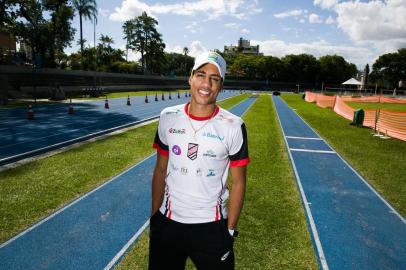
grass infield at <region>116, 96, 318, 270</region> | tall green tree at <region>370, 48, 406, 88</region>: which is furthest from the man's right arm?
tall green tree at <region>370, 48, 406, 88</region>

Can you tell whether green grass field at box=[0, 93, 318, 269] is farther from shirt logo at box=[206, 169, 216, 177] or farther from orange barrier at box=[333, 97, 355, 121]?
orange barrier at box=[333, 97, 355, 121]

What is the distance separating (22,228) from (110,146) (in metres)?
7.19

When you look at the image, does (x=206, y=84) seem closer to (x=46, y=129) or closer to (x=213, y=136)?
(x=213, y=136)

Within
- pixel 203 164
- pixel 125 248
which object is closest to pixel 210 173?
pixel 203 164

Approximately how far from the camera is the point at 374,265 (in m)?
5.22

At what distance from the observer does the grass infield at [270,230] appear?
5.11 metres

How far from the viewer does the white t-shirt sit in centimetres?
260

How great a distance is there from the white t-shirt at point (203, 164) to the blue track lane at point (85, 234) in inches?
120

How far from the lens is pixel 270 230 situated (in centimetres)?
619

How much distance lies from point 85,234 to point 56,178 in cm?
361

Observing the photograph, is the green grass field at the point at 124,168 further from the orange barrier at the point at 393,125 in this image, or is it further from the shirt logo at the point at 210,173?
the orange barrier at the point at 393,125

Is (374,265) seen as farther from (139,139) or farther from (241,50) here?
(241,50)

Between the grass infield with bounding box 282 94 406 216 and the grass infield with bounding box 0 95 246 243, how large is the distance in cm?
793

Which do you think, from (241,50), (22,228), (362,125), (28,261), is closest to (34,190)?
(22,228)
